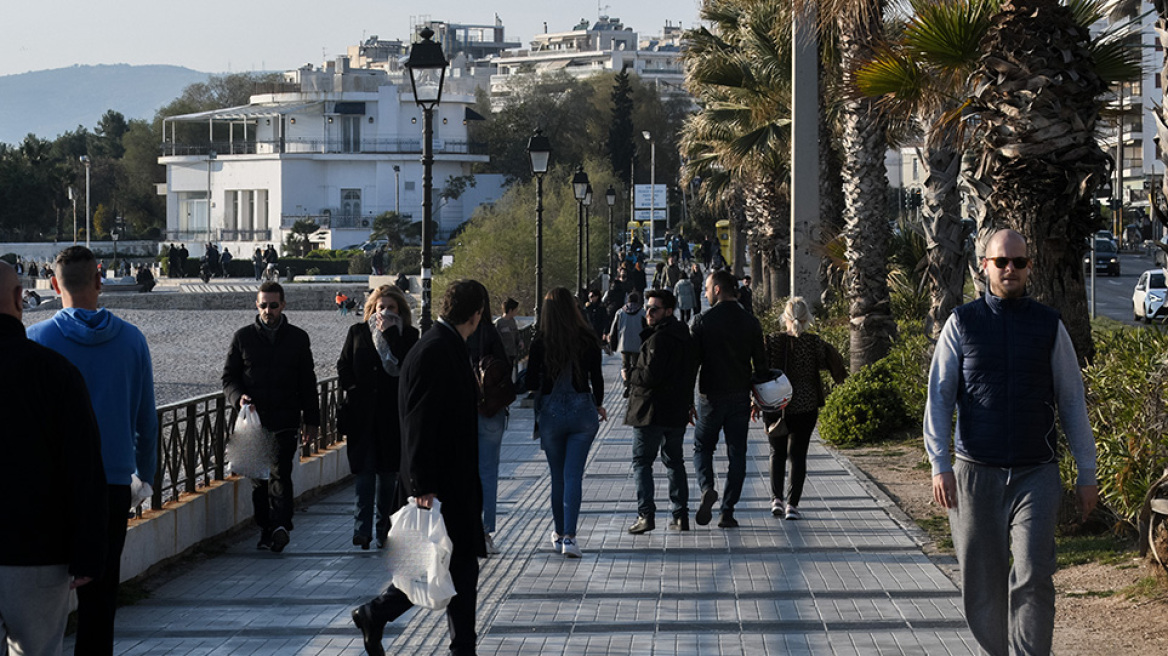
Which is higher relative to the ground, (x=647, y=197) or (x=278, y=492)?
(x=647, y=197)

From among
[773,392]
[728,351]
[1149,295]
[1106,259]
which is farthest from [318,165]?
[773,392]

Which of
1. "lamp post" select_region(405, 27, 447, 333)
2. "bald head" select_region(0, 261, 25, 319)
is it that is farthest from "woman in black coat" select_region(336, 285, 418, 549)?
"bald head" select_region(0, 261, 25, 319)

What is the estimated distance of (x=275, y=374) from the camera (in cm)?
962

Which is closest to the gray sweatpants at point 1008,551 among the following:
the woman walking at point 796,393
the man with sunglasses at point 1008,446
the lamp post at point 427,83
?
the man with sunglasses at point 1008,446

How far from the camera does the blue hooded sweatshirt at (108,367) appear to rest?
226 inches

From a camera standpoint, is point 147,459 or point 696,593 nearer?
point 147,459

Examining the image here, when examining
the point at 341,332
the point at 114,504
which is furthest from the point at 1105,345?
the point at 341,332

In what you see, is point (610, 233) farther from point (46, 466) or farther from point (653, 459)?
point (46, 466)

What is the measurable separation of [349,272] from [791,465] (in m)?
71.4

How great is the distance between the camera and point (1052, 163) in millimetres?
10039

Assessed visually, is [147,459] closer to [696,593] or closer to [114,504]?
[114,504]

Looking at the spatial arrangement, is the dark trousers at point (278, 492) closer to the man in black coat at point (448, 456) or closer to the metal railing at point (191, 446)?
the metal railing at point (191, 446)

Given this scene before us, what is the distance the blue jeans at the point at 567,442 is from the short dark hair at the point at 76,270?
4.08 m

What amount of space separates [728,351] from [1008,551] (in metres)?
4.92
